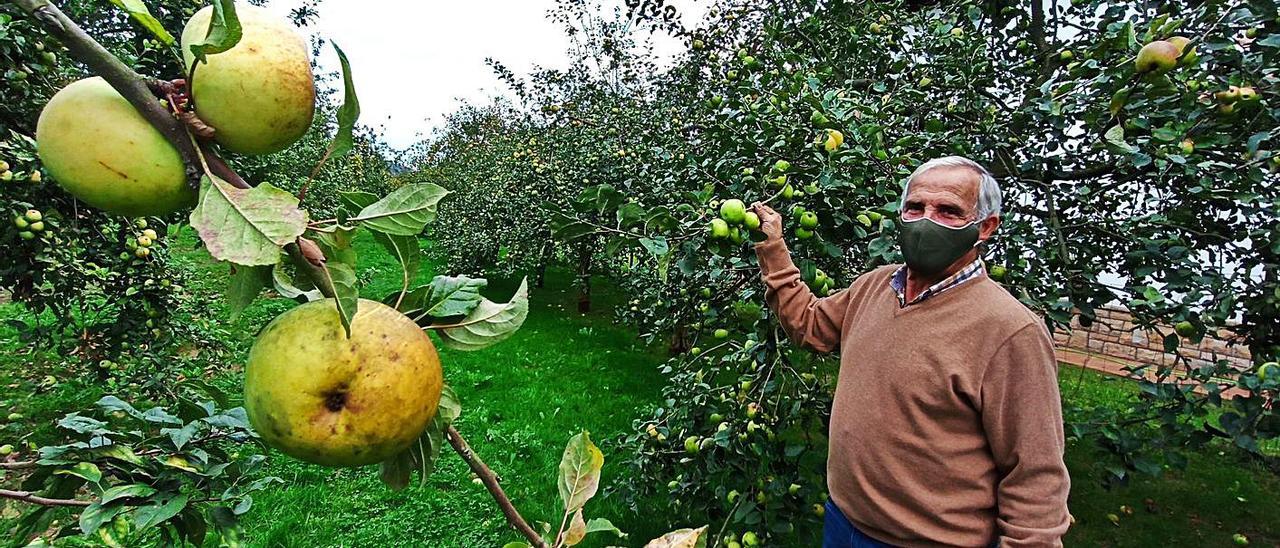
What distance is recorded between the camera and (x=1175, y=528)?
14.8 ft

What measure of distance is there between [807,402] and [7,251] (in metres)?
3.66

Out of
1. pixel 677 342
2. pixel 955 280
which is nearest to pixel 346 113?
pixel 955 280

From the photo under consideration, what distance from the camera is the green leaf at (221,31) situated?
502mm

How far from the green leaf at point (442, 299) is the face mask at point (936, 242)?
1.57 metres

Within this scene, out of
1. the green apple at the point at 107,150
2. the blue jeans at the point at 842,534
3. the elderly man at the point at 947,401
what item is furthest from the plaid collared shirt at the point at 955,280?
the green apple at the point at 107,150

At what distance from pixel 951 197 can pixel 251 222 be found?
1.91m

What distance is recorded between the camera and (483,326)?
0.80 m

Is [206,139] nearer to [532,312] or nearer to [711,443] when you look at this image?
[711,443]

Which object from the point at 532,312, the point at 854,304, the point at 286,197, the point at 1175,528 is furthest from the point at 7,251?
the point at 532,312

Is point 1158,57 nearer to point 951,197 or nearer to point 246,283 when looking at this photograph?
point 951,197

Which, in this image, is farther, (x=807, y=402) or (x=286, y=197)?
(x=807, y=402)

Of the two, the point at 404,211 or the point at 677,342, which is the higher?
the point at 404,211

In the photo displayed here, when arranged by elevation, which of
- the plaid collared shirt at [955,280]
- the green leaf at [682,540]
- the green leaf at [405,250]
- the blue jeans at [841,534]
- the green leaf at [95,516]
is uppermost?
the green leaf at [405,250]

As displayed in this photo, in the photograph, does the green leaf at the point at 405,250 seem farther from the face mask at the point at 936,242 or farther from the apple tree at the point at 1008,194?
the face mask at the point at 936,242
